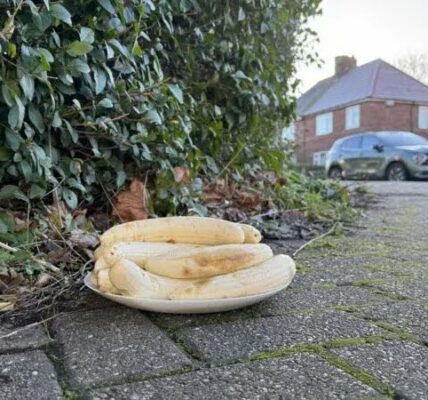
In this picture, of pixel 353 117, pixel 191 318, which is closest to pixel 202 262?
pixel 191 318

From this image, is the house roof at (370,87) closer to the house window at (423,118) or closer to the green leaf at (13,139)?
the house window at (423,118)

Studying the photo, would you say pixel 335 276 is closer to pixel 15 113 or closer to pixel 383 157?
pixel 15 113

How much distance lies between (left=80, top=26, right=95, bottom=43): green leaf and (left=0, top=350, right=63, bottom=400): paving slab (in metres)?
0.83

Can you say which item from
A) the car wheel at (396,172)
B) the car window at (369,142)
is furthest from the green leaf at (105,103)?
the car window at (369,142)

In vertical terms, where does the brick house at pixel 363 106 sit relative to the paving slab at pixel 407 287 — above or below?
above

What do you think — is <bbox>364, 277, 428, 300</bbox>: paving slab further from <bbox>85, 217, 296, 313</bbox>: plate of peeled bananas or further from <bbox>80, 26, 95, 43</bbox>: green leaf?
<bbox>80, 26, 95, 43</bbox>: green leaf

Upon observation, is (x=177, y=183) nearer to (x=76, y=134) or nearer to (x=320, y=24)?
(x=76, y=134)

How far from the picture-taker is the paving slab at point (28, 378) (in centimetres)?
69

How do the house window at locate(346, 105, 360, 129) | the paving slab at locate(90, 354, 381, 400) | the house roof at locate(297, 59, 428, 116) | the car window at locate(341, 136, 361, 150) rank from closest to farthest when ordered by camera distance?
the paving slab at locate(90, 354, 381, 400)
the car window at locate(341, 136, 361, 150)
the house roof at locate(297, 59, 428, 116)
the house window at locate(346, 105, 360, 129)

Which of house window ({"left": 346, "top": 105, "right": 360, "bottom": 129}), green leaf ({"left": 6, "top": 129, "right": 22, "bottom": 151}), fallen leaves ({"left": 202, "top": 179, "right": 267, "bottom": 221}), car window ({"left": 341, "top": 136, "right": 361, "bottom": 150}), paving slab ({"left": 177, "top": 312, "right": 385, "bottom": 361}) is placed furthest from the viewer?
house window ({"left": 346, "top": 105, "right": 360, "bottom": 129})

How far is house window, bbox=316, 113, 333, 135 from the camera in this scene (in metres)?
18.4

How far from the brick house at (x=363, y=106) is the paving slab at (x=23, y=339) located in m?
15.6

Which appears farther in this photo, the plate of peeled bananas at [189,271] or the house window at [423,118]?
the house window at [423,118]

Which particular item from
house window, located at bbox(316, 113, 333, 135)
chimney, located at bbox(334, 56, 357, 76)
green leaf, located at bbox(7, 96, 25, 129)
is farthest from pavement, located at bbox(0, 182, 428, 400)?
chimney, located at bbox(334, 56, 357, 76)
